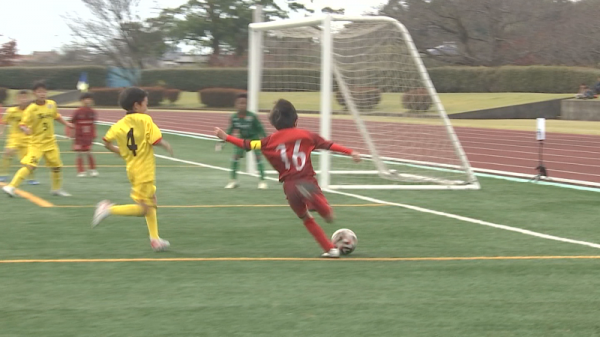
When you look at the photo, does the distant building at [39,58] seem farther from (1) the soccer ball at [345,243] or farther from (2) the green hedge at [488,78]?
(1) the soccer ball at [345,243]

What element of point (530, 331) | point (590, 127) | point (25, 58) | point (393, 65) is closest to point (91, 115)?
point (393, 65)

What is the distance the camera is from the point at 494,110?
39.0 meters

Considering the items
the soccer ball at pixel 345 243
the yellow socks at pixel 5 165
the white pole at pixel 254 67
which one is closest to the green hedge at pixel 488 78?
the white pole at pixel 254 67

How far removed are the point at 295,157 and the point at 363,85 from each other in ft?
28.4

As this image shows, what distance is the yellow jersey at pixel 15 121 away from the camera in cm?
1434

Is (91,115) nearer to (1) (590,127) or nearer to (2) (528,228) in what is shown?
(2) (528,228)

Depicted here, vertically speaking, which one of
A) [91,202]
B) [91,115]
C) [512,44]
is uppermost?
[512,44]

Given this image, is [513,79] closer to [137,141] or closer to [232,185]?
[232,185]

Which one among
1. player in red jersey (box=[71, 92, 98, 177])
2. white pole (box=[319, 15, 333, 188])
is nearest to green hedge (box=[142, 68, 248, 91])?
player in red jersey (box=[71, 92, 98, 177])

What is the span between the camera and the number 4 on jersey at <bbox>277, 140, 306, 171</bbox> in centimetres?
784

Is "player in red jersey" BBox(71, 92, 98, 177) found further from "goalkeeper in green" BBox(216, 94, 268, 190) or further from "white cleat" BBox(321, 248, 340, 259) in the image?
"white cleat" BBox(321, 248, 340, 259)

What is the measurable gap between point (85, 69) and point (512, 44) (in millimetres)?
27820

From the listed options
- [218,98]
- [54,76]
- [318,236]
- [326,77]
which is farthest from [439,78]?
[318,236]

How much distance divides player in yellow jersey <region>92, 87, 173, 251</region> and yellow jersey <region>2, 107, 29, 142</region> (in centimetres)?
666
